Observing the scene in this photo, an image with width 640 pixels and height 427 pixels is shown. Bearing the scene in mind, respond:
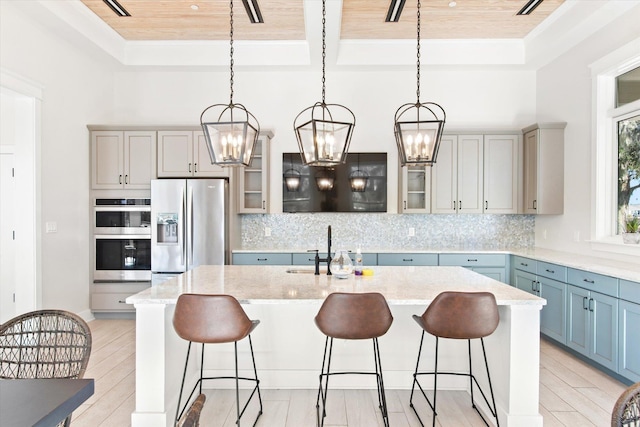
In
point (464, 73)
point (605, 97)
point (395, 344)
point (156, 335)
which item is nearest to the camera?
point (156, 335)

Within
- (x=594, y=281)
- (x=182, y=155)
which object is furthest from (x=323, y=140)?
(x=182, y=155)

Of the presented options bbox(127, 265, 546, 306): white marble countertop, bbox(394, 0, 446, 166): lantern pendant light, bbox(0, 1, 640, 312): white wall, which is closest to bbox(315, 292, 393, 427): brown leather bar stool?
bbox(127, 265, 546, 306): white marble countertop

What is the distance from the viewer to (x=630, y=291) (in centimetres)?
286

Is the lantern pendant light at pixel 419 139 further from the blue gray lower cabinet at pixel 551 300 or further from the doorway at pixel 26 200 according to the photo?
the doorway at pixel 26 200

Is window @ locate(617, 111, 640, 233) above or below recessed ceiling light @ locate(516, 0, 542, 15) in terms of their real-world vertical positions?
below

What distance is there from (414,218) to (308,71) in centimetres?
246

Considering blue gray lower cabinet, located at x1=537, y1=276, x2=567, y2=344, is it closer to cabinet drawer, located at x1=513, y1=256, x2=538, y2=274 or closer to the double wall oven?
cabinet drawer, located at x1=513, y1=256, x2=538, y2=274

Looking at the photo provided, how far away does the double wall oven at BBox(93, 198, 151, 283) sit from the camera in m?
4.69

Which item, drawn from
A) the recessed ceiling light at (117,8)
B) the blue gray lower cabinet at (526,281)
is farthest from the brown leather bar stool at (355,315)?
the recessed ceiling light at (117,8)

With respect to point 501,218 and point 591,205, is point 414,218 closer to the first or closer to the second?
point 501,218

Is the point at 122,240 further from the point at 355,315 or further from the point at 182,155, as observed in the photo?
the point at 355,315

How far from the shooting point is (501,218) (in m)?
5.21

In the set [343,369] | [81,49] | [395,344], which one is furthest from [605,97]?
[81,49]

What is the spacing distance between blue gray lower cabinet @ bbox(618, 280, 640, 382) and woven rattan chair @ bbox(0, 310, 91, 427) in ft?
11.4
